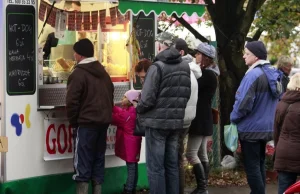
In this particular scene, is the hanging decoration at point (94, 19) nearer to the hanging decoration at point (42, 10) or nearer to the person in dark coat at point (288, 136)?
the hanging decoration at point (42, 10)

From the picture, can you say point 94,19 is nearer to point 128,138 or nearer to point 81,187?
point 128,138

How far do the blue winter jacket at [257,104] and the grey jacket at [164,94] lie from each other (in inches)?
26.8

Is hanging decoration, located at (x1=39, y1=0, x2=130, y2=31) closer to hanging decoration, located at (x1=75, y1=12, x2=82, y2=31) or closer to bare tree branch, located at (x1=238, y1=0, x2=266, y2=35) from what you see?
hanging decoration, located at (x1=75, y1=12, x2=82, y2=31)

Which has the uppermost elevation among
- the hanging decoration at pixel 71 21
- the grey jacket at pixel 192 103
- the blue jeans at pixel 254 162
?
the hanging decoration at pixel 71 21

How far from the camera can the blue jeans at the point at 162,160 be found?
7707mm

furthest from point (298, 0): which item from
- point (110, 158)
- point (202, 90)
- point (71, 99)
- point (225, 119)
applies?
point (71, 99)

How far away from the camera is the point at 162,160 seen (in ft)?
25.5

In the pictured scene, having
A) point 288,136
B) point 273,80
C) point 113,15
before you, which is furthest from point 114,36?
point 288,136

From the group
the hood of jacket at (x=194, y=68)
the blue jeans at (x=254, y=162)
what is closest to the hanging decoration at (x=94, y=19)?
the hood of jacket at (x=194, y=68)

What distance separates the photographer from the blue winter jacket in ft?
26.1

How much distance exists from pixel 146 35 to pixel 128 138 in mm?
1595

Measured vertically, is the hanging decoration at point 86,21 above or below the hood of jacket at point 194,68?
above

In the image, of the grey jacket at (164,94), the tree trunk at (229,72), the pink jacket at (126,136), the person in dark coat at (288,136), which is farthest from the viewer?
the tree trunk at (229,72)

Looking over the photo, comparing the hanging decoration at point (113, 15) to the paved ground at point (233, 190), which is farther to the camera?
the paved ground at point (233, 190)
